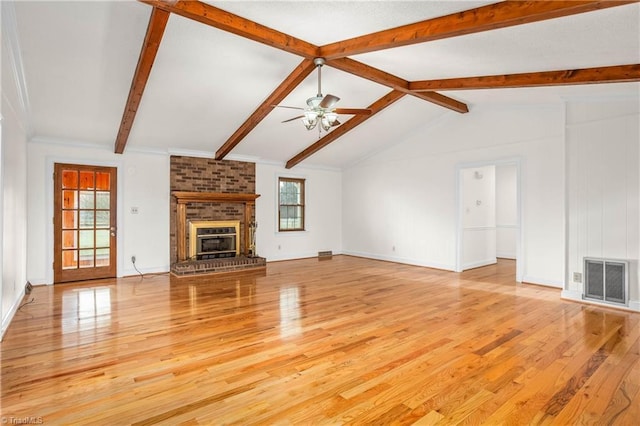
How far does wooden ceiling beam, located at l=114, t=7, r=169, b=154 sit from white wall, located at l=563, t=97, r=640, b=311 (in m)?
5.44

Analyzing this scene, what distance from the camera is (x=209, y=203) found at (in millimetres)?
7449

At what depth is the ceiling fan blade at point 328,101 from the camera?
12.8ft

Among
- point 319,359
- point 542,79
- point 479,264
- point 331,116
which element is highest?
point 542,79

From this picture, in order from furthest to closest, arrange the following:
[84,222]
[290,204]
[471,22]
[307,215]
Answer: [307,215] → [290,204] → [84,222] → [471,22]

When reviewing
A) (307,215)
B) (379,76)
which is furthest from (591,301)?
(307,215)

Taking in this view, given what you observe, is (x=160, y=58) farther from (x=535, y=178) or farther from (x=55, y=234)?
(x=535, y=178)

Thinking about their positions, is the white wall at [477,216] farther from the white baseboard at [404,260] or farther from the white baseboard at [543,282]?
the white baseboard at [543,282]

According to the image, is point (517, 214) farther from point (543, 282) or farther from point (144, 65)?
point (144, 65)

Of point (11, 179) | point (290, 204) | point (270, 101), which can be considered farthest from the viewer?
point (290, 204)

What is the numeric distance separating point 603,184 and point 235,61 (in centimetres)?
516

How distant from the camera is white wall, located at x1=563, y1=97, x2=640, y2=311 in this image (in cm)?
453

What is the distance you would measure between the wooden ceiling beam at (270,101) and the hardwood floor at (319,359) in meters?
2.89

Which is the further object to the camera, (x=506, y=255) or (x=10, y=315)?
(x=506, y=255)

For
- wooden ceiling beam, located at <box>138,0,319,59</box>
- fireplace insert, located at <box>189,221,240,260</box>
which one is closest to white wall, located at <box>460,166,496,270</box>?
wooden ceiling beam, located at <box>138,0,319,59</box>
